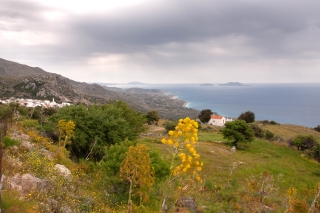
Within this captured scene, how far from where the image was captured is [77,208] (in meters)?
6.80

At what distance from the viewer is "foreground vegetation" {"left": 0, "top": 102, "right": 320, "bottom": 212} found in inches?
247

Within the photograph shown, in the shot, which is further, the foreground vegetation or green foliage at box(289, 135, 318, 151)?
green foliage at box(289, 135, 318, 151)

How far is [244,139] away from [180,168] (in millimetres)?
29279

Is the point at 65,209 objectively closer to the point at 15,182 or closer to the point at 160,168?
the point at 15,182

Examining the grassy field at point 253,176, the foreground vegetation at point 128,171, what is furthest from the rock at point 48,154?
the grassy field at point 253,176

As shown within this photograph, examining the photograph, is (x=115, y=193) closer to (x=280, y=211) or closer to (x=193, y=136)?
(x=193, y=136)

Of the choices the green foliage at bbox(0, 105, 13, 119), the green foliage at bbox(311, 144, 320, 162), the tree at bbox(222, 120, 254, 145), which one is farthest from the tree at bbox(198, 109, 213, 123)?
the green foliage at bbox(0, 105, 13, 119)

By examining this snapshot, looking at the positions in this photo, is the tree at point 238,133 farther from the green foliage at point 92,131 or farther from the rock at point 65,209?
the rock at point 65,209

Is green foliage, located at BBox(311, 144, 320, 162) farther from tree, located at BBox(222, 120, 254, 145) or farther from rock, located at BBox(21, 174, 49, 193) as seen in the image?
rock, located at BBox(21, 174, 49, 193)

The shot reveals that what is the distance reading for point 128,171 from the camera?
22.2ft

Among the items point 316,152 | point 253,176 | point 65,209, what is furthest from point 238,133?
point 65,209

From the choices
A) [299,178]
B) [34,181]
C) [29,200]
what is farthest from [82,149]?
[299,178]

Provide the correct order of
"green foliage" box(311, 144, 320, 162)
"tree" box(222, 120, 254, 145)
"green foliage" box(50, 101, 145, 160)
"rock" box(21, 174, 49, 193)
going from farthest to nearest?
"tree" box(222, 120, 254, 145)
"green foliage" box(311, 144, 320, 162)
"green foliage" box(50, 101, 145, 160)
"rock" box(21, 174, 49, 193)

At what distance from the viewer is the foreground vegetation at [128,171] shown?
247 inches
